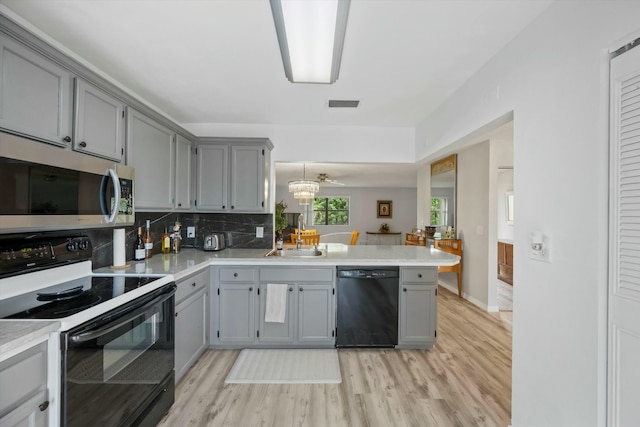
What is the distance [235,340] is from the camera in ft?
9.13

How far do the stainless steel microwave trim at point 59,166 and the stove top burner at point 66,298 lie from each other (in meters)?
0.35

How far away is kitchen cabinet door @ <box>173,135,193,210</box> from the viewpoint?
281 centimetres

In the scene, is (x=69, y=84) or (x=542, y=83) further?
(x=69, y=84)

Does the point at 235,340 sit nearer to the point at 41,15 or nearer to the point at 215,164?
the point at 215,164

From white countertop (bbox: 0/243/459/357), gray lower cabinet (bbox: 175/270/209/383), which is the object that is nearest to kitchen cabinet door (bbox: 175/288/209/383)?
gray lower cabinet (bbox: 175/270/209/383)

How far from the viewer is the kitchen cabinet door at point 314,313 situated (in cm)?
279

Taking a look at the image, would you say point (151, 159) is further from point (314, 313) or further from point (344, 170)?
point (344, 170)

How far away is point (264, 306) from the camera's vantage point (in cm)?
279

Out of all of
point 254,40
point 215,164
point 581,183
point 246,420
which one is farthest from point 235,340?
point 581,183

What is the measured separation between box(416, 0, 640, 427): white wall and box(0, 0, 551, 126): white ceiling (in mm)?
282

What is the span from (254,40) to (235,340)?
2549mm

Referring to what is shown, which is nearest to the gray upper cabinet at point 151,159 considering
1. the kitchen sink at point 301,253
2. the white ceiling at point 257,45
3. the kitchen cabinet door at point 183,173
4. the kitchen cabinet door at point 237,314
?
the kitchen cabinet door at point 183,173

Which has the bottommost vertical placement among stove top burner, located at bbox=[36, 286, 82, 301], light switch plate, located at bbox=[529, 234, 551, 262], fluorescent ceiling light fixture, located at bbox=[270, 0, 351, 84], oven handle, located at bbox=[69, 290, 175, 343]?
oven handle, located at bbox=[69, 290, 175, 343]

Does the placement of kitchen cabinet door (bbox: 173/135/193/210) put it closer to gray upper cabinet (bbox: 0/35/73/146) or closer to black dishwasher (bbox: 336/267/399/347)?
gray upper cabinet (bbox: 0/35/73/146)
